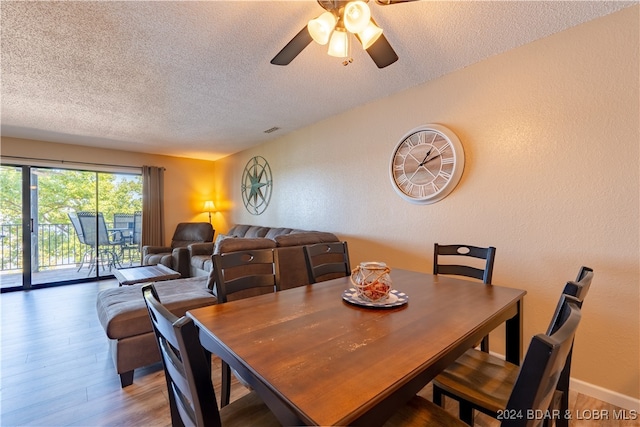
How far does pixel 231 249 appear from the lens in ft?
7.92

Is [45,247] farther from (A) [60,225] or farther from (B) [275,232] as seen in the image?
(B) [275,232]

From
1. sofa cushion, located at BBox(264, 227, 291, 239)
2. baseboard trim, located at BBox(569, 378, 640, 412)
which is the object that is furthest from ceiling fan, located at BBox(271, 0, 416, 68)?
sofa cushion, located at BBox(264, 227, 291, 239)

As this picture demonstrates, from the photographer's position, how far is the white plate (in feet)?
4.04

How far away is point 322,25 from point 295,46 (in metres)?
0.27

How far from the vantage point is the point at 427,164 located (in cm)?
248

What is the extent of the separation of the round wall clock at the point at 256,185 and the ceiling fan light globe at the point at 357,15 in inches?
135

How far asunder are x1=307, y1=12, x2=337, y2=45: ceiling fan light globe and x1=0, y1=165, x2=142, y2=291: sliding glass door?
5.22 m

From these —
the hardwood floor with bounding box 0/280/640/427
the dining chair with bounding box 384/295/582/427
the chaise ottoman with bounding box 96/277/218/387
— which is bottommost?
the hardwood floor with bounding box 0/280/640/427

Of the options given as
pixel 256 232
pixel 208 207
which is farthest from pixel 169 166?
pixel 256 232

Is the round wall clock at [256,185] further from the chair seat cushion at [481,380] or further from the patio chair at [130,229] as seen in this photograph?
the chair seat cushion at [481,380]

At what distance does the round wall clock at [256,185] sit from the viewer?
4707 mm

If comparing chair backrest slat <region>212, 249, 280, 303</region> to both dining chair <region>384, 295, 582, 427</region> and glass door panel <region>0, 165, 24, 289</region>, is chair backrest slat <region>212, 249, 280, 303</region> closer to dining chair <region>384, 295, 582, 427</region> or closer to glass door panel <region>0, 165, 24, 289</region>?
dining chair <region>384, 295, 582, 427</region>

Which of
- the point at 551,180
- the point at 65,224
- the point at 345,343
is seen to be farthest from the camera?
the point at 65,224

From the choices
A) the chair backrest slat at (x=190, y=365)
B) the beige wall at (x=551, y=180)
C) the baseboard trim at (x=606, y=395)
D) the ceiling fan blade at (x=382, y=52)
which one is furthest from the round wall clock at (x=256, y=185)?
the baseboard trim at (x=606, y=395)
